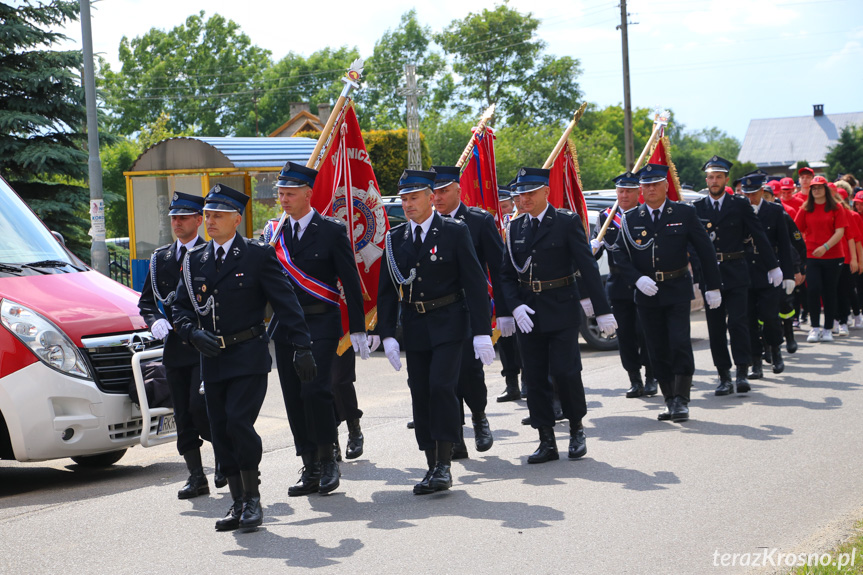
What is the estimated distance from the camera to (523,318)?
7.58m

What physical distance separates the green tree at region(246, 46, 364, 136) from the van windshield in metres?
69.4

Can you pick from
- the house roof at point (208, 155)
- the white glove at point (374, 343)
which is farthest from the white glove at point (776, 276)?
the house roof at point (208, 155)

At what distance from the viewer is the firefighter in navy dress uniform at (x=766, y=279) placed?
11.2m

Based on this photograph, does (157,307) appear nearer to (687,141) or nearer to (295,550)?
(295,550)

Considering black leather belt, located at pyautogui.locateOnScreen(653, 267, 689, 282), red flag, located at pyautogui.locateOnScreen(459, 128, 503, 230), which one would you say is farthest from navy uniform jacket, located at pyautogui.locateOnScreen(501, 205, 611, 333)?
red flag, located at pyautogui.locateOnScreen(459, 128, 503, 230)

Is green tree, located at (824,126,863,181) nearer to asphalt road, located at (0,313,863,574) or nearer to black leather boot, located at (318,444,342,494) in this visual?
asphalt road, located at (0,313,863,574)

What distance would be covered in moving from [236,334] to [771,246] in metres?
6.72

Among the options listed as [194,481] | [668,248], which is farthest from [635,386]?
[194,481]

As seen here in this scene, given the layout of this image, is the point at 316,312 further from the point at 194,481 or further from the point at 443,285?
the point at 194,481

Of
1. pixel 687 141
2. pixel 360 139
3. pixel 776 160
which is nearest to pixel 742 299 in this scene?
pixel 360 139

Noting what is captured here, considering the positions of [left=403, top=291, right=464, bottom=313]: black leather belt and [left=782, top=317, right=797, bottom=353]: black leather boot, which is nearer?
[left=403, top=291, right=464, bottom=313]: black leather belt

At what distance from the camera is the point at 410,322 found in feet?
23.0

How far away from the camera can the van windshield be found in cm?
821

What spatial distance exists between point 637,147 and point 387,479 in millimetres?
103574
